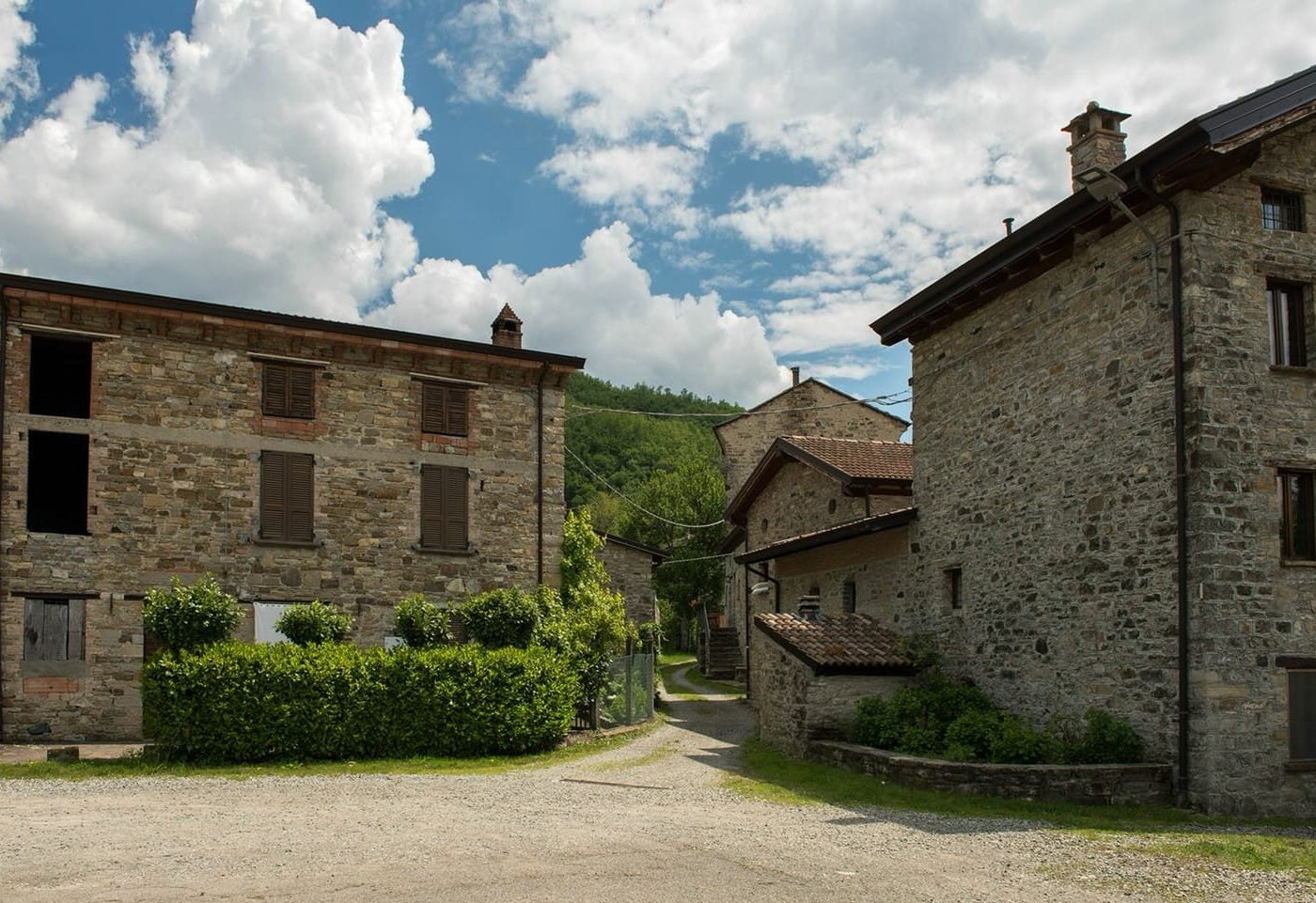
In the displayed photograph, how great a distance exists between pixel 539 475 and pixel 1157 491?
12877mm

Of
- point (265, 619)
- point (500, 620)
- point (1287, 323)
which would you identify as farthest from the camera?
point (265, 619)

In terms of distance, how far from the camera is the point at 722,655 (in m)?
36.3

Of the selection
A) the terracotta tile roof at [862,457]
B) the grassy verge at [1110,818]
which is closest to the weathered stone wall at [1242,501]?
the grassy verge at [1110,818]

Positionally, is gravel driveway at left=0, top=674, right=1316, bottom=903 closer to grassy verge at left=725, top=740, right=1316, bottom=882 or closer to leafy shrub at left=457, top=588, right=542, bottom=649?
grassy verge at left=725, top=740, right=1316, bottom=882

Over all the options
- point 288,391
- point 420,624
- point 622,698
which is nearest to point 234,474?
point 288,391

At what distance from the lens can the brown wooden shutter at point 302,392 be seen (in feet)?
68.7

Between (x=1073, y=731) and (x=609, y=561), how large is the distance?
18158 millimetres

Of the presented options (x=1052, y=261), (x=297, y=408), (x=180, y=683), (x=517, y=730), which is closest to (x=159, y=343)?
(x=297, y=408)

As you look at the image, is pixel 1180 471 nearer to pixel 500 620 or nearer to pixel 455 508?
pixel 500 620

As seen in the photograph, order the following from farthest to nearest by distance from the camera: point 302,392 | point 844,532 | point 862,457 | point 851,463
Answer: point 862,457
point 851,463
point 302,392
point 844,532

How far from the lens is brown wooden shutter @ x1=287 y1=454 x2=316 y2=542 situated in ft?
67.6

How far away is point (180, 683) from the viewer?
15.9m

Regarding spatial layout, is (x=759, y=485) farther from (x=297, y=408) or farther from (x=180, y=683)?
(x=180, y=683)

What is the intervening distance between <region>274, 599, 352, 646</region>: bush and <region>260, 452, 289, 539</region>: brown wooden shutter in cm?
260
